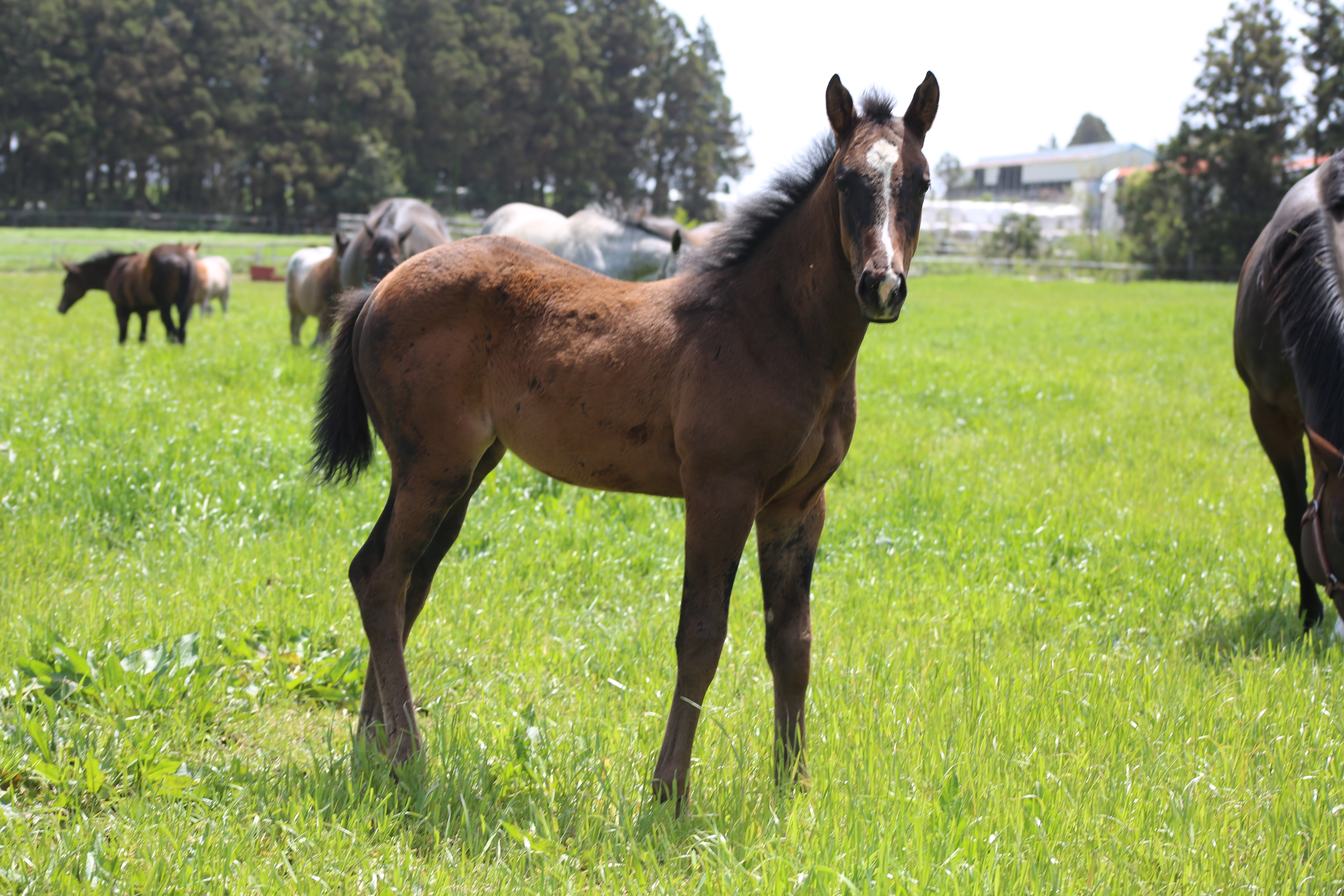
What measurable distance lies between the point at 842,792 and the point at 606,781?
2.41ft

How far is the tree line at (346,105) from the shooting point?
4872 cm

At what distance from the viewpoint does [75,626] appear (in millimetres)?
3719

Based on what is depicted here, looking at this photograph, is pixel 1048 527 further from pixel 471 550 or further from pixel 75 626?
pixel 75 626

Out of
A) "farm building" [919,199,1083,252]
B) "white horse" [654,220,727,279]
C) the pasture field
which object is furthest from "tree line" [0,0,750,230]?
the pasture field

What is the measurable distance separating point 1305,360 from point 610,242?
22.9 feet

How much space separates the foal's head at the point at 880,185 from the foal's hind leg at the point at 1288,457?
346 centimetres

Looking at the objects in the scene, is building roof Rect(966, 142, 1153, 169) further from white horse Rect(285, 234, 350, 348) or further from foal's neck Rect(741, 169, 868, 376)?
foal's neck Rect(741, 169, 868, 376)

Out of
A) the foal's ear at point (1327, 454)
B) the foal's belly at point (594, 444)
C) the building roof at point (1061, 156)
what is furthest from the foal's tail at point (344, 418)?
the building roof at point (1061, 156)

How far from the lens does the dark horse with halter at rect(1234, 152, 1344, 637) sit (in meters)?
3.73

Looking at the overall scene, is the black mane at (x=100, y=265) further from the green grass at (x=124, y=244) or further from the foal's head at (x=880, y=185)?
the foal's head at (x=880, y=185)

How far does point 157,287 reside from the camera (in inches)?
510

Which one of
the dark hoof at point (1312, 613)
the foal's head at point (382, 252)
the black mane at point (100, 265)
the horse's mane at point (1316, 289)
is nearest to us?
the horse's mane at point (1316, 289)

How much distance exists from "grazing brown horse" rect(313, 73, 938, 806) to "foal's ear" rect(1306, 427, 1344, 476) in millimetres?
2092

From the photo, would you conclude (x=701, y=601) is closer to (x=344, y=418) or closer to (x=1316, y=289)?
(x=344, y=418)
